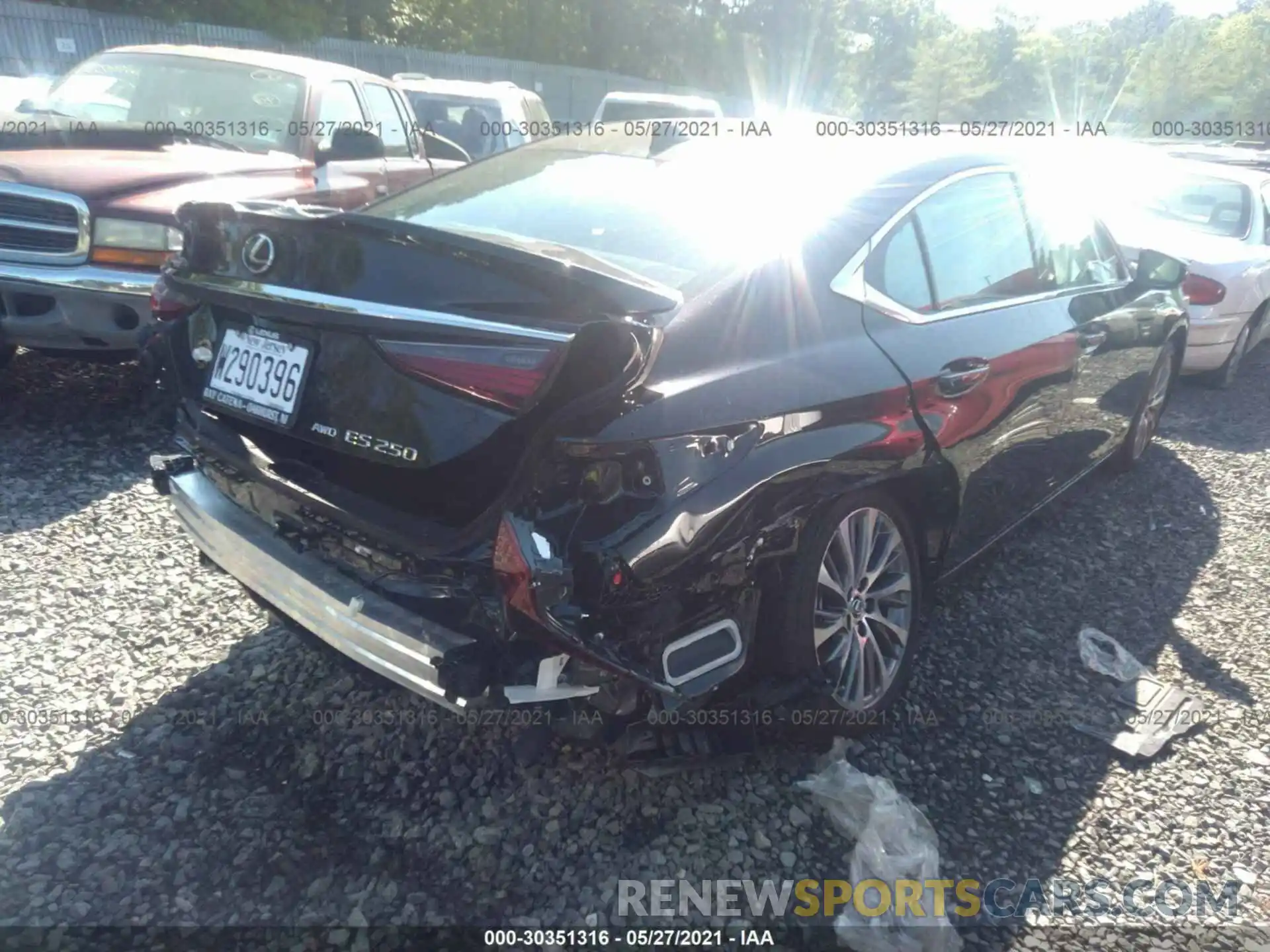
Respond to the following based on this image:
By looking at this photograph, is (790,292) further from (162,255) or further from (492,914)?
(162,255)

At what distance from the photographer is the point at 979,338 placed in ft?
10.7

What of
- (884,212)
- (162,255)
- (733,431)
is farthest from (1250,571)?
(162,255)

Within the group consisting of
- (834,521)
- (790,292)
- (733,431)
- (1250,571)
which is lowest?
(1250,571)

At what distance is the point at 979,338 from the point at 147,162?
4.13m

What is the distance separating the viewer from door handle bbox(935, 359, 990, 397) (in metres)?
3.04

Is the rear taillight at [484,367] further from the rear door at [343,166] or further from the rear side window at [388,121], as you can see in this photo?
the rear side window at [388,121]

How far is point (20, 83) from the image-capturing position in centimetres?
854

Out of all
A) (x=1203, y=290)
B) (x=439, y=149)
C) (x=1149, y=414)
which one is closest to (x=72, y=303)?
(x=439, y=149)

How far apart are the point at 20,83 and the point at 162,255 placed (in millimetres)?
5458

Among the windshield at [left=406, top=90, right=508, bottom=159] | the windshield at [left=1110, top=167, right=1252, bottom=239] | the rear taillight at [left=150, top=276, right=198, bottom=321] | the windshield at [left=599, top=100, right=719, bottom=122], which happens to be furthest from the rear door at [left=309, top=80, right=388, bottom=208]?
the windshield at [left=599, top=100, right=719, bottom=122]

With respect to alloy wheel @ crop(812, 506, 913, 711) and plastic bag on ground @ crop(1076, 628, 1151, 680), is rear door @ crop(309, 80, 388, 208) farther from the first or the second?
plastic bag on ground @ crop(1076, 628, 1151, 680)

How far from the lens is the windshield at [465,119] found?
36.9 feet

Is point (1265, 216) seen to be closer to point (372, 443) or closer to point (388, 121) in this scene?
point (388, 121)

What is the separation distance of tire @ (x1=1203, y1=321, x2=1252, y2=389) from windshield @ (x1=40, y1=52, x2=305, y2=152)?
6.78 m
